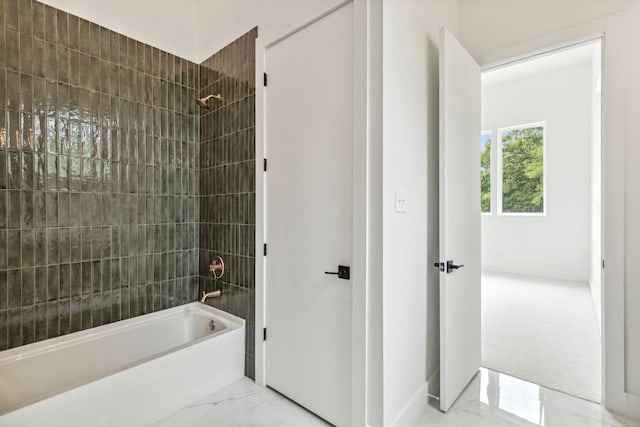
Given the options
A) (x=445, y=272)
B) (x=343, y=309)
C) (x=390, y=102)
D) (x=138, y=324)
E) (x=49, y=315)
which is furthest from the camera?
(x=138, y=324)

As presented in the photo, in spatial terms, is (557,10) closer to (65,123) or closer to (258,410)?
(258,410)

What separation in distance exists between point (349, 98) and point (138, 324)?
2.22 metres

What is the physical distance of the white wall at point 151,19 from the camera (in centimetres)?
213

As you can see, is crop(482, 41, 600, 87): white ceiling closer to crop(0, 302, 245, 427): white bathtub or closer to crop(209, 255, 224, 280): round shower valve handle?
crop(209, 255, 224, 280): round shower valve handle

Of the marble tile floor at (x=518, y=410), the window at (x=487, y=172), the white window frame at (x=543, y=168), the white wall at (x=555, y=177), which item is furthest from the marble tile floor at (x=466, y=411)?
the window at (x=487, y=172)

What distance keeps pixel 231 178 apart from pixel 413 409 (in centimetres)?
200

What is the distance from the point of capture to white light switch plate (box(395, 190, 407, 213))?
5.38 feet

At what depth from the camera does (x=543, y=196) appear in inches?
207

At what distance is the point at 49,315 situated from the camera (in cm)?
197

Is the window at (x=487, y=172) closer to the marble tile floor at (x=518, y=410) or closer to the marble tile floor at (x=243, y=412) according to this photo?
the marble tile floor at (x=518, y=410)

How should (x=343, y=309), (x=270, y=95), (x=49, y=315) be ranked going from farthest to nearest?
(x=270, y=95) → (x=49, y=315) → (x=343, y=309)

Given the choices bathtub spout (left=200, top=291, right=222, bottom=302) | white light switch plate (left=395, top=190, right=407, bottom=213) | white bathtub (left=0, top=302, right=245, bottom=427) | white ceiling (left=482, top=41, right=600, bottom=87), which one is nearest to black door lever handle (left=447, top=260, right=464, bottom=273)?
white light switch plate (left=395, top=190, right=407, bottom=213)

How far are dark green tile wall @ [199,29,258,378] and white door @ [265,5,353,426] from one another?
20cm

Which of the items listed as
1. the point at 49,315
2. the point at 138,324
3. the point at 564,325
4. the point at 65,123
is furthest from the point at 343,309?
the point at 564,325
